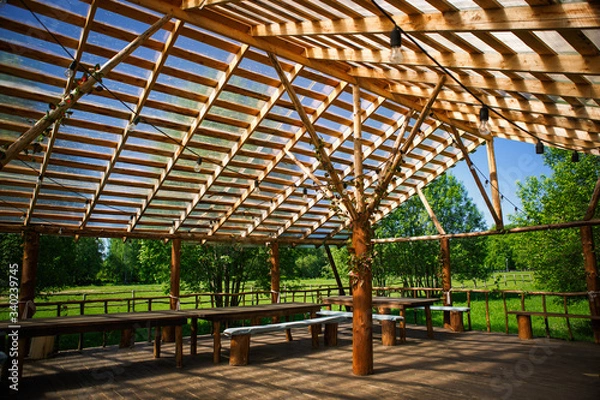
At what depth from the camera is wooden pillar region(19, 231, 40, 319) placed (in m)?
7.01

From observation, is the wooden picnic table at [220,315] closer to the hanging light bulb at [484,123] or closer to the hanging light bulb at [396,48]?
the hanging light bulb at [484,123]

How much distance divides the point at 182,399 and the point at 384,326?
4.51 m

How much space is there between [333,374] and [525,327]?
16.2ft

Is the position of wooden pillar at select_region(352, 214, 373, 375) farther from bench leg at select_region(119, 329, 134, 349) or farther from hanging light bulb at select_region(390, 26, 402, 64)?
bench leg at select_region(119, 329, 134, 349)

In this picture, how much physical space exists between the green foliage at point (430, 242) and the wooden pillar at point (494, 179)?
813 cm

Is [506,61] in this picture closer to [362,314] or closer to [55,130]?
[362,314]

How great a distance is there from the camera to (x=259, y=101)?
6684 millimetres

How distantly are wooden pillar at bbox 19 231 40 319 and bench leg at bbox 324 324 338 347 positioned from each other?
5.65 meters

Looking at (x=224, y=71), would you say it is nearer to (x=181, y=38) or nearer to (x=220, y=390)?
(x=181, y=38)

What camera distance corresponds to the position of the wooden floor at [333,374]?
4.62 metres

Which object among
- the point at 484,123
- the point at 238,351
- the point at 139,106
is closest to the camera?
the point at 484,123

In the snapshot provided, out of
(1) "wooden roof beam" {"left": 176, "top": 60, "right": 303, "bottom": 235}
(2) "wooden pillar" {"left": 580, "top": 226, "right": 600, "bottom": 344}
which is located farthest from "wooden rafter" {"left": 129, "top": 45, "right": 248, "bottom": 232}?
(2) "wooden pillar" {"left": 580, "top": 226, "right": 600, "bottom": 344}

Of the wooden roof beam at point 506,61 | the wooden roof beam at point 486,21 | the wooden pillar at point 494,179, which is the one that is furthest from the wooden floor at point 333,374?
the wooden roof beam at point 486,21

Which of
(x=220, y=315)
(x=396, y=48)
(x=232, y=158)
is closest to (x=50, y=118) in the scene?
(x=396, y=48)
